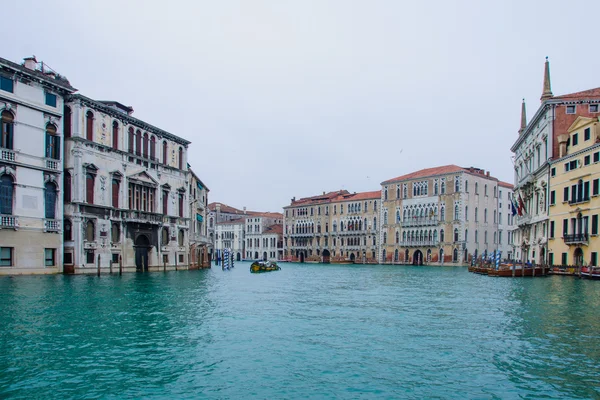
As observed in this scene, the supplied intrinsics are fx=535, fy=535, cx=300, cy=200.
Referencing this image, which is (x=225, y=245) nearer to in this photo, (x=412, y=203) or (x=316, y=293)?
(x=412, y=203)

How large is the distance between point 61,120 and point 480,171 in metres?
50.3

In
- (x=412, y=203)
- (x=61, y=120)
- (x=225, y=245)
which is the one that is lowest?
(x=225, y=245)

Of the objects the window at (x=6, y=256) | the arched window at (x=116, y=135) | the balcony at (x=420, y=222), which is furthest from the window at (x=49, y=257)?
the balcony at (x=420, y=222)

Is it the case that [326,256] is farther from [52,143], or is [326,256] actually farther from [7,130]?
[7,130]

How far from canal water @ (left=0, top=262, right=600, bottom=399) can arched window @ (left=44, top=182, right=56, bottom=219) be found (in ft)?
30.0

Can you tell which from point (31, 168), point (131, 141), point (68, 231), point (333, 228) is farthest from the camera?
point (333, 228)

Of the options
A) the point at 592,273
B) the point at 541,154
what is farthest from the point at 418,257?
the point at 592,273

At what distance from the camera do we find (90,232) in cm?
2897

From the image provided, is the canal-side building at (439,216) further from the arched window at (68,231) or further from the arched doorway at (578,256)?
the arched window at (68,231)

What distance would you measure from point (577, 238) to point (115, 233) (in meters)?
26.9

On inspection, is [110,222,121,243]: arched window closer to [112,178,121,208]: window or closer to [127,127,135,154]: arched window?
[112,178,121,208]: window

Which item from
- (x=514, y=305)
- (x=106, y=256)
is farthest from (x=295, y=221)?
(x=514, y=305)

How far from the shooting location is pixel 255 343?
1065cm

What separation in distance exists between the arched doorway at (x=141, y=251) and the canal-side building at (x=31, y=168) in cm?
656
